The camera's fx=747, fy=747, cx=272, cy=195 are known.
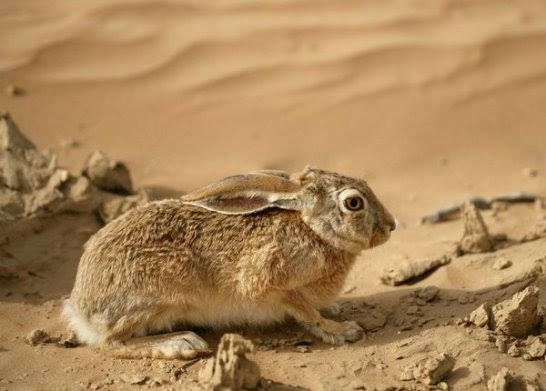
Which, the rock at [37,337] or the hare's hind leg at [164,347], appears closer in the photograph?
the hare's hind leg at [164,347]

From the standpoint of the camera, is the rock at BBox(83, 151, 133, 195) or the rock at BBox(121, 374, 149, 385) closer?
the rock at BBox(121, 374, 149, 385)

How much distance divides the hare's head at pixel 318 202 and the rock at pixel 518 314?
812 millimetres

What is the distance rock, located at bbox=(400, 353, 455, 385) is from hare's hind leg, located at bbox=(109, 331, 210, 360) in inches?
43.6

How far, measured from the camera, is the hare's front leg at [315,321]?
171 inches

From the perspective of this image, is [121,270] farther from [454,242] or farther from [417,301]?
[454,242]

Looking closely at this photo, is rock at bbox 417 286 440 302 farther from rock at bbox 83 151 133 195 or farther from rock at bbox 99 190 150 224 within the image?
rock at bbox 83 151 133 195

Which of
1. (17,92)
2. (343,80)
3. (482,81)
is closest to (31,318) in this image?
(17,92)

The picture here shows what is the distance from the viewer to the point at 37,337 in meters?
4.44

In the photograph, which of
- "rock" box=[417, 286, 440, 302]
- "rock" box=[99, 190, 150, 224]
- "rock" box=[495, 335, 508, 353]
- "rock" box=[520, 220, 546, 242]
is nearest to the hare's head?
"rock" box=[417, 286, 440, 302]

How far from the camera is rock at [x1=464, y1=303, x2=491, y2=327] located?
13.8ft

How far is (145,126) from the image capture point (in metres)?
7.74

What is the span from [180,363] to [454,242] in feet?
8.07

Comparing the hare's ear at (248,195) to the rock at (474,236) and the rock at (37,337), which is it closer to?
the rock at (37,337)

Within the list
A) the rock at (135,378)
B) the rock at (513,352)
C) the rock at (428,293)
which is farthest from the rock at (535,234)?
the rock at (135,378)
